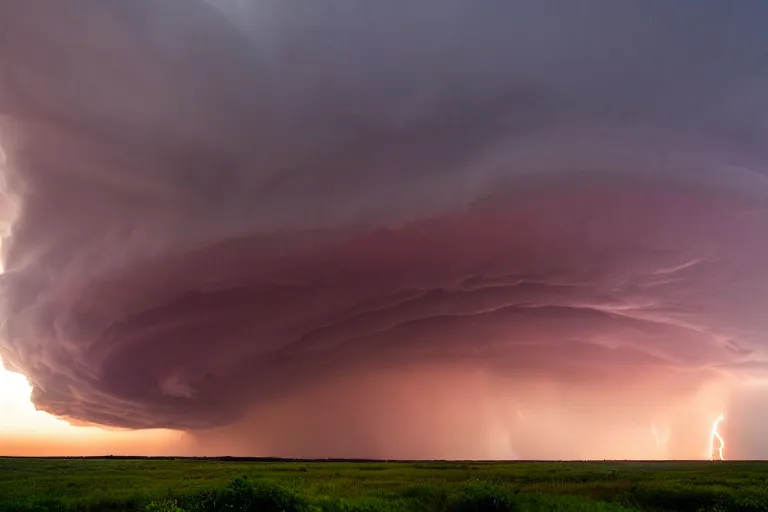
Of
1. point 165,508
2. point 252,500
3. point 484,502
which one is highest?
point 484,502

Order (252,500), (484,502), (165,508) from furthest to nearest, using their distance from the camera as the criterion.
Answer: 1. (484,502)
2. (252,500)
3. (165,508)

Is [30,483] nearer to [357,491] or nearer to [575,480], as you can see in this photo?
[357,491]

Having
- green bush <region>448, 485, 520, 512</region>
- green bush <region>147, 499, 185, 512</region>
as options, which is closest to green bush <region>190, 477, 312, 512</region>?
green bush <region>147, 499, 185, 512</region>

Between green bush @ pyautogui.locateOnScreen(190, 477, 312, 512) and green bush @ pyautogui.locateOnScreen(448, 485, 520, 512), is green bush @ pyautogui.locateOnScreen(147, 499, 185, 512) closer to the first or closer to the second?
green bush @ pyautogui.locateOnScreen(190, 477, 312, 512)

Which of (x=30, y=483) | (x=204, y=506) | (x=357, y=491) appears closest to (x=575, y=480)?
(x=357, y=491)

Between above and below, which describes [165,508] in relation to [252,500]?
below

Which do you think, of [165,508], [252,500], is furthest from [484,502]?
[165,508]

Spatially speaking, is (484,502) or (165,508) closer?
(165,508)

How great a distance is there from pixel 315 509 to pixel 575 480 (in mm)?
37744

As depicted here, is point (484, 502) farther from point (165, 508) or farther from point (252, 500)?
point (165, 508)

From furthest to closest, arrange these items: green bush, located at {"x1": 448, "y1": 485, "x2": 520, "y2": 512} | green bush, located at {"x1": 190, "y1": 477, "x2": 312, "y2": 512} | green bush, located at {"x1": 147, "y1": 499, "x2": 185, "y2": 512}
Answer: green bush, located at {"x1": 448, "y1": 485, "x2": 520, "y2": 512} → green bush, located at {"x1": 190, "y1": 477, "x2": 312, "y2": 512} → green bush, located at {"x1": 147, "y1": 499, "x2": 185, "y2": 512}

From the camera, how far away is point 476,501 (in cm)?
3316

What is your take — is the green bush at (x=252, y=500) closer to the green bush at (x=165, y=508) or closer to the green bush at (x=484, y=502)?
the green bush at (x=165, y=508)

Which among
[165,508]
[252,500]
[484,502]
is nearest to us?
[165,508]
